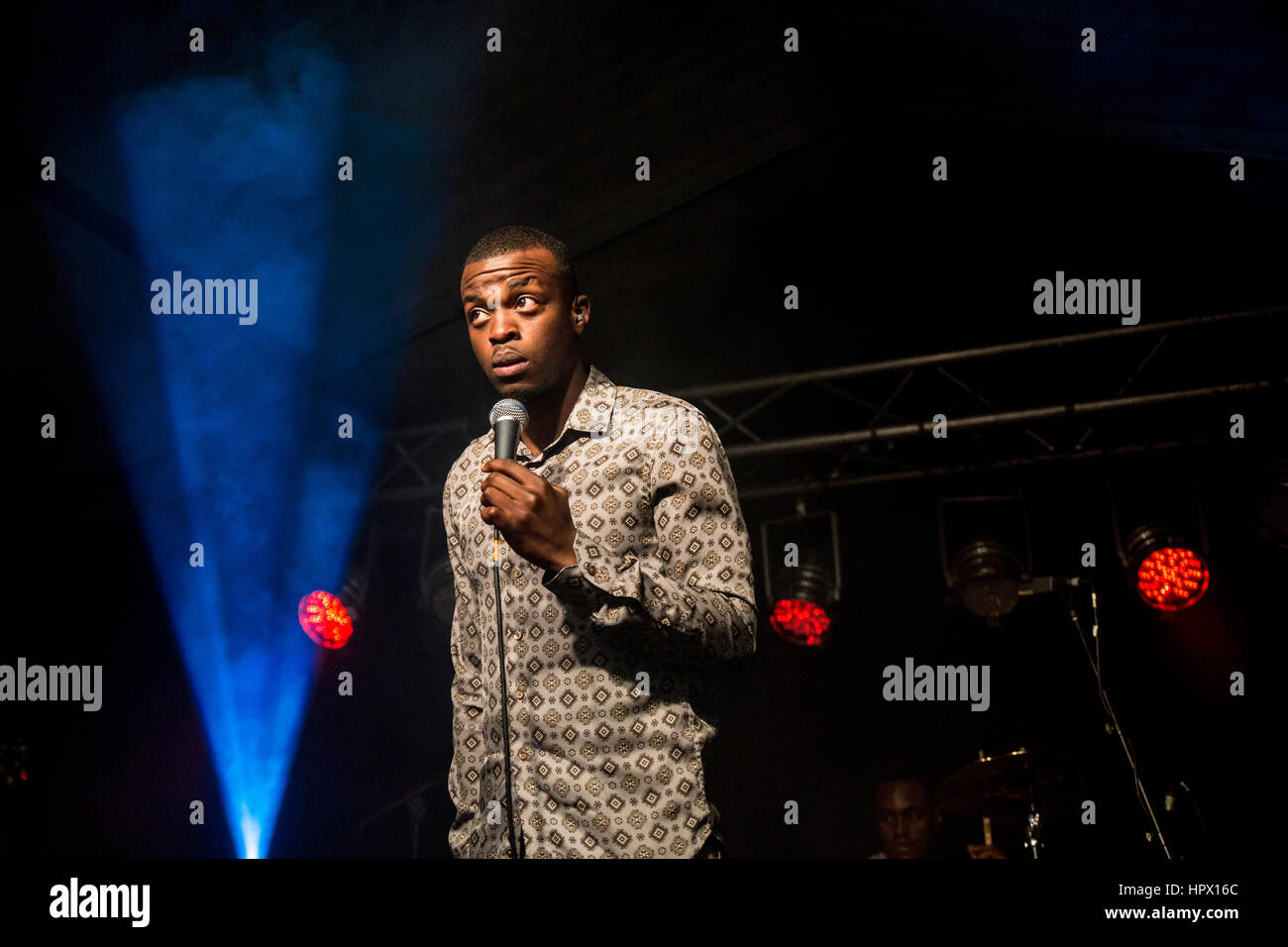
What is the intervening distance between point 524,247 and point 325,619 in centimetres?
217

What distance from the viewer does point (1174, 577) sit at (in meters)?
5.08

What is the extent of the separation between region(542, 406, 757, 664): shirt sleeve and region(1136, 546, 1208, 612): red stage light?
11.1 feet

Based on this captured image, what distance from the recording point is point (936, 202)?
471cm

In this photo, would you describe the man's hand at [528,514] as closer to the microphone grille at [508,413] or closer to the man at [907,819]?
the microphone grille at [508,413]

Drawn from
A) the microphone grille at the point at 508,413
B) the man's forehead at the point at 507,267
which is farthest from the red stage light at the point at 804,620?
the microphone grille at the point at 508,413

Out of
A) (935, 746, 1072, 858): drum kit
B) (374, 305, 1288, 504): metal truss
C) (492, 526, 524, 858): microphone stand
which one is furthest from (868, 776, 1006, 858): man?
(492, 526, 524, 858): microphone stand

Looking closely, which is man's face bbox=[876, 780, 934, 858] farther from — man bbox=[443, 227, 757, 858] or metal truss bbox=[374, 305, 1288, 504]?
man bbox=[443, 227, 757, 858]

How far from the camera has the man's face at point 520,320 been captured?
8.51 feet

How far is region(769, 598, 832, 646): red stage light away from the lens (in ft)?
17.0

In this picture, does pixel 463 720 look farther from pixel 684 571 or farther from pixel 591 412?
pixel 591 412

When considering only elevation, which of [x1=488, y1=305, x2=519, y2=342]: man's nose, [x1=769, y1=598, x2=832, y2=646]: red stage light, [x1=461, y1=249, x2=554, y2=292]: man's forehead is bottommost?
[x1=769, y1=598, x2=832, y2=646]: red stage light

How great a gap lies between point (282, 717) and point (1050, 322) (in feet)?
11.7

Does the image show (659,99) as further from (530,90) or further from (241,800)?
(241,800)
